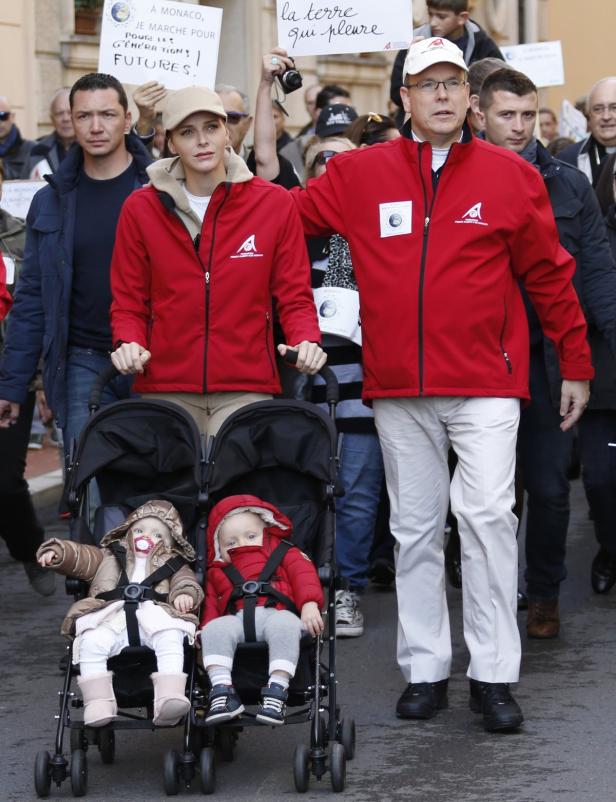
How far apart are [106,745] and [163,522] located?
0.77m

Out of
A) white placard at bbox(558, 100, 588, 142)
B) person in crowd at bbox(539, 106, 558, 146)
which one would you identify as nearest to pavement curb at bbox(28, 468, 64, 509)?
white placard at bbox(558, 100, 588, 142)

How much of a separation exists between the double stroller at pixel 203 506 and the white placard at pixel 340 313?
1584mm

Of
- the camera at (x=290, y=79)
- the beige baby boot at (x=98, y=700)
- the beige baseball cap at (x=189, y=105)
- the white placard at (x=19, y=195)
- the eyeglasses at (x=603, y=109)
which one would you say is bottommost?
the beige baby boot at (x=98, y=700)

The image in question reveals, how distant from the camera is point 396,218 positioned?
6734 mm

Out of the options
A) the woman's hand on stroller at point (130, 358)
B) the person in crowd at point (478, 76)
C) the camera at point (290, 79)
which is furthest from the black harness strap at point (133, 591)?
the person in crowd at point (478, 76)

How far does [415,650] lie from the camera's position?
6.93 meters

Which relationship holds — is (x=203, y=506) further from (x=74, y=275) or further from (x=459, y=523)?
(x=74, y=275)

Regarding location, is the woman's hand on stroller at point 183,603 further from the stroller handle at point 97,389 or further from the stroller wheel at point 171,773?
the stroller handle at point 97,389

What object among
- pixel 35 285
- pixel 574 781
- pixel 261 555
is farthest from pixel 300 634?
pixel 35 285

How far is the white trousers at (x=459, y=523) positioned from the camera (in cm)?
671

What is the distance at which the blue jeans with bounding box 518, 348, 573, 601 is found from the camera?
25.6 feet

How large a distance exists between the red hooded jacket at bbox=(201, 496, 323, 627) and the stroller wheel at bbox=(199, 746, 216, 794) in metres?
0.42

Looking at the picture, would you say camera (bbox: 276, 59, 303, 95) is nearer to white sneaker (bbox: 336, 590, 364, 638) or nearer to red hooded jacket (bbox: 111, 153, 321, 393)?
red hooded jacket (bbox: 111, 153, 321, 393)

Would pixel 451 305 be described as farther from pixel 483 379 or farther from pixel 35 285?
pixel 35 285
